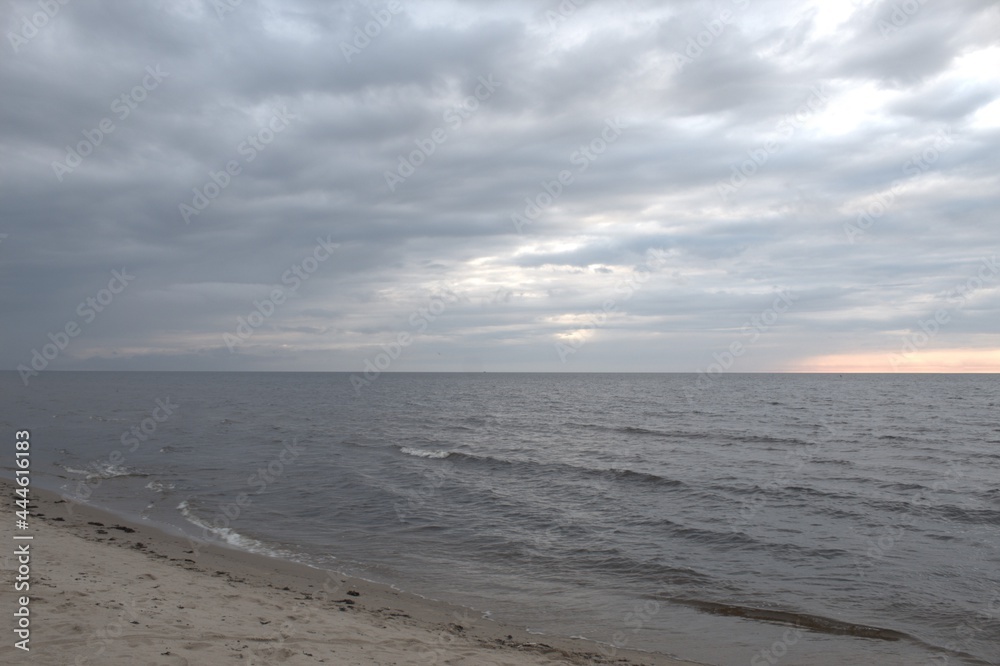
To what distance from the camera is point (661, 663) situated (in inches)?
375

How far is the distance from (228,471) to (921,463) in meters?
31.8

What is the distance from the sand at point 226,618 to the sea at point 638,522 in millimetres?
971

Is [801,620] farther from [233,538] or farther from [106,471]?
[106,471]

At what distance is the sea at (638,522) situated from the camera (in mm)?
11289

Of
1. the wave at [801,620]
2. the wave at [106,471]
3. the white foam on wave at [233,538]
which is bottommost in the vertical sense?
the wave at [106,471]

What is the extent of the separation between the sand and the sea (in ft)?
3.18

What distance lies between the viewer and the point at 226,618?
A: 351 inches

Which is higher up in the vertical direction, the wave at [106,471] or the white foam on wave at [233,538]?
the white foam on wave at [233,538]

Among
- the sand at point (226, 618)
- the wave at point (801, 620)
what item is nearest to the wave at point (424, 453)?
the sand at point (226, 618)

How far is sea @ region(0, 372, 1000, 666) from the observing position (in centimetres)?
1129

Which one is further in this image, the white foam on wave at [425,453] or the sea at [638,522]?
the white foam on wave at [425,453]

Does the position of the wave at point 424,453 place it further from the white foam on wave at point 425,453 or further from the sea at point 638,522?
the sea at point 638,522

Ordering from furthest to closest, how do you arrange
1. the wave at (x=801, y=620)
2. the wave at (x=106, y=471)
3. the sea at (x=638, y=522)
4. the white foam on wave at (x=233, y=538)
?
1. the wave at (x=106, y=471)
2. the white foam on wave at (x=233, y=538)
3. the sea at (x=638, y=522)
4. the wave at (x=801, y=620)

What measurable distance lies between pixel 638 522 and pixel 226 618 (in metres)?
12.6
